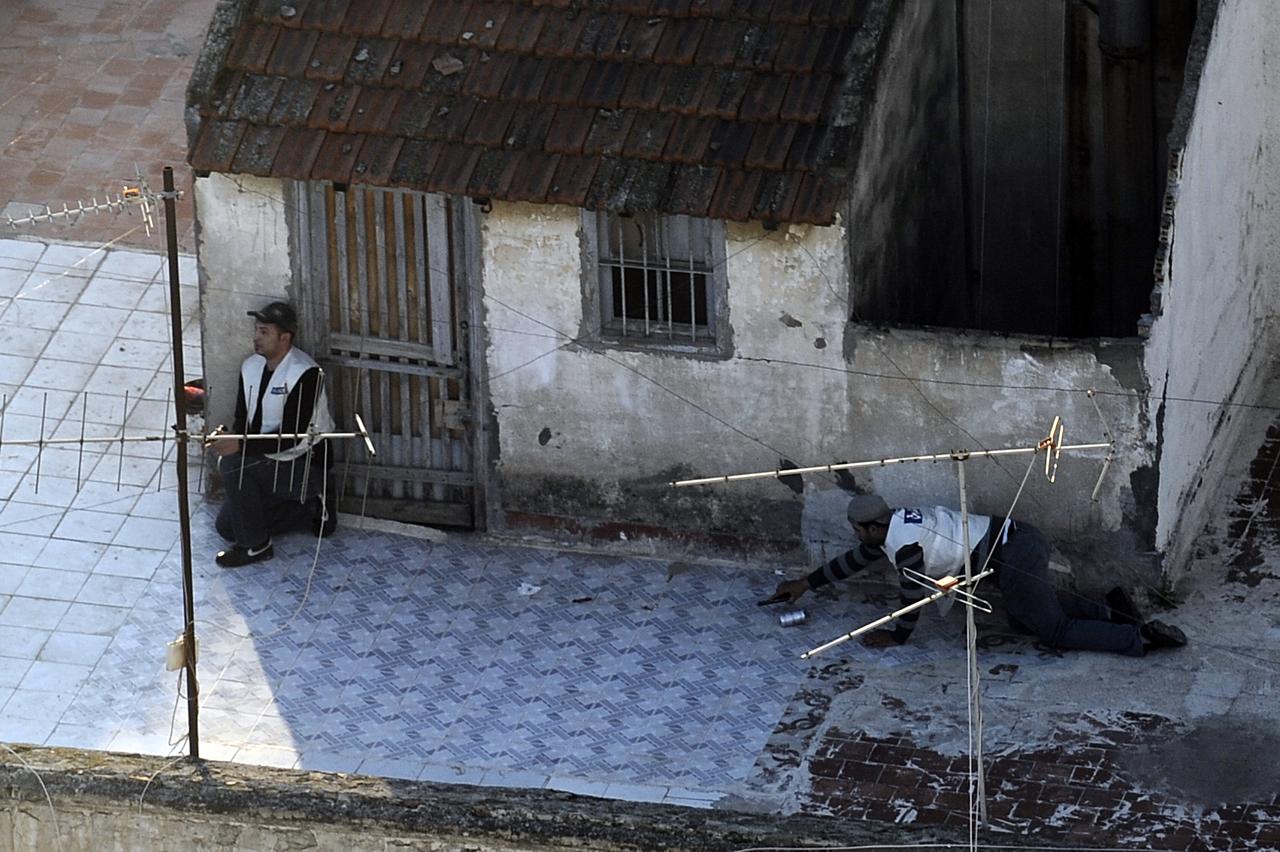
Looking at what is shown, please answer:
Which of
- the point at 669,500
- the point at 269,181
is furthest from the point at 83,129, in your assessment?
the point at 669,500

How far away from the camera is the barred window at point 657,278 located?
19.3 m

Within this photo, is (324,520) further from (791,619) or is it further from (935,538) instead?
(935,538)

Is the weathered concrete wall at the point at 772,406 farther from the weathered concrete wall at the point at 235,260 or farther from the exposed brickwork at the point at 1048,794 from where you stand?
the exposed brickwork at the point at 1048,794

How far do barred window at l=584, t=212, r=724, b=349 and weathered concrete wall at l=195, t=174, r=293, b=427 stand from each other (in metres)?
1.98

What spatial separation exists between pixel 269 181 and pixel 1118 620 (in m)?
5.66

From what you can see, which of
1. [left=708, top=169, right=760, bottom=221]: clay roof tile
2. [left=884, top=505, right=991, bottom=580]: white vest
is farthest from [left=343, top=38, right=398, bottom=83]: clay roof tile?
[left=884, top=505, right=991, bottom=580]: white vest

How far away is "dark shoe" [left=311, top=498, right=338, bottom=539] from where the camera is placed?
66.3 feet

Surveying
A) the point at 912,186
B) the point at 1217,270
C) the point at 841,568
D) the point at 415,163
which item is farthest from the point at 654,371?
the point at 1217,270

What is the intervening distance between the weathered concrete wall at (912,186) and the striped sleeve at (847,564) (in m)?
1.38

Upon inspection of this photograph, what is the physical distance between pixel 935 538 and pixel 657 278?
7.56ft

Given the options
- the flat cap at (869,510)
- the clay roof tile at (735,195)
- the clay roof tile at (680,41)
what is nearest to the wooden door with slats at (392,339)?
the clay roof tile at (680,41)

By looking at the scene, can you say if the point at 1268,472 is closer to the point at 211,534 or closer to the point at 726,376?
the point at 726,376

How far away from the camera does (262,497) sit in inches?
788

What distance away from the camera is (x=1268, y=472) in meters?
20.4
